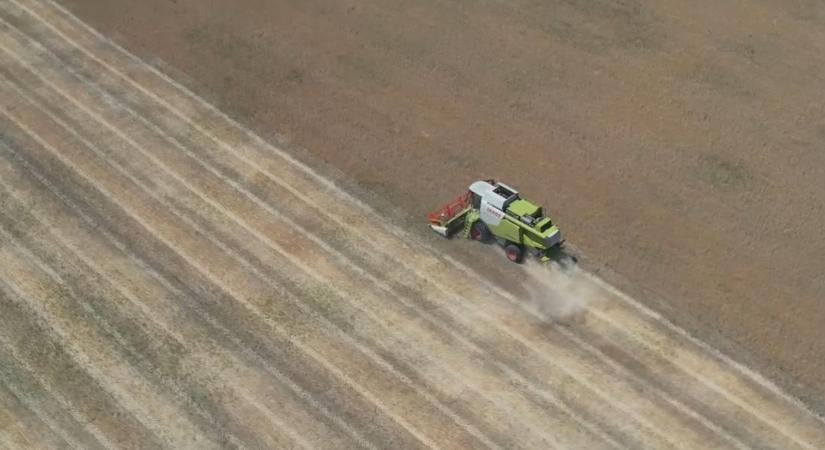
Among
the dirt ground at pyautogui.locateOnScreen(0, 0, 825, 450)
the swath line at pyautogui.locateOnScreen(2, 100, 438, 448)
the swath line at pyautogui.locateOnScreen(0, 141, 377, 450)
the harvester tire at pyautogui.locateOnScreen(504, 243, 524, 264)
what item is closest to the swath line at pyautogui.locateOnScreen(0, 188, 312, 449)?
the dirt ground at pyautogui.locateOnScreen(0, 0, 825, 450)

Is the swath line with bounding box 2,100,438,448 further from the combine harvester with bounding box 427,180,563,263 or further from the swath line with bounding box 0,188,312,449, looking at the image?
the combine harvester with bounding box 427,180,563,263

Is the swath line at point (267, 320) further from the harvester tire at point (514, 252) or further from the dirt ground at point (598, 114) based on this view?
the harvester tire at point (514, 252)

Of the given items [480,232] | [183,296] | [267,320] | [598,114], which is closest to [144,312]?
[183,296]

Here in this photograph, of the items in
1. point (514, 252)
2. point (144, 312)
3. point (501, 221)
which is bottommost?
point (144, 312)

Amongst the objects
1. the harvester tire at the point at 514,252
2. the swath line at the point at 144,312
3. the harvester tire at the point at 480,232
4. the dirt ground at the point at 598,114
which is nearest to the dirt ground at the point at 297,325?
the swath line at the point at 144,312

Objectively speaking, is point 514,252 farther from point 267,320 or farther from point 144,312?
point 144,312

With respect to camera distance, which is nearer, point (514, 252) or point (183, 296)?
point (183, 296)
